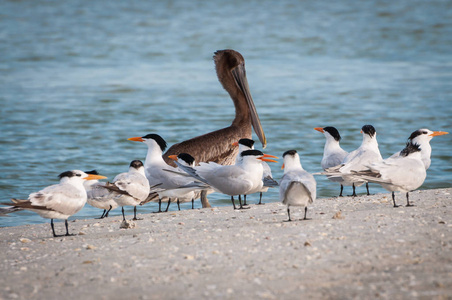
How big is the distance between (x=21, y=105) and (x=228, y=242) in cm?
1613

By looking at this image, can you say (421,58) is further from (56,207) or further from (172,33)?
(56,207)

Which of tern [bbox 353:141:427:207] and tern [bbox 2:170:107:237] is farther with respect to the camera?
tern [bbox 353:141:427:207]

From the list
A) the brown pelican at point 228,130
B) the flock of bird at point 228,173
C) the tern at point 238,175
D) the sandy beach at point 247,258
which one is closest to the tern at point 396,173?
the flock of bird at point 228,173

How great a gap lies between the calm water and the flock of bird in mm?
1309

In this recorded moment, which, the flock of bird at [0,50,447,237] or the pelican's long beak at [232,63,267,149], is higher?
the pelican's long beak at [232,63,267,149]

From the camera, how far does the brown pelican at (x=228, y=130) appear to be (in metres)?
10.4

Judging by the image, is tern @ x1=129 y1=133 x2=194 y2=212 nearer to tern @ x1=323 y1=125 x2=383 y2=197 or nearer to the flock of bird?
the flock of bird

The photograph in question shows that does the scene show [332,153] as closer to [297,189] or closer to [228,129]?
[228,129]

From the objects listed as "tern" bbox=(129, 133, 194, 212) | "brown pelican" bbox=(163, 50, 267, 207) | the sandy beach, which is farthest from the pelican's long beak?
the sandy beach

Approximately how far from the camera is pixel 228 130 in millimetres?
10688

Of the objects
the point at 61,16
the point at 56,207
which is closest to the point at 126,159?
the point at 56,207

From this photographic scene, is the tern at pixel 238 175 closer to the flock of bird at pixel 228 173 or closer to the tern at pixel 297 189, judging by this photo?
the flock of bird at pixel 228 173

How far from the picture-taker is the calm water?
15195mm

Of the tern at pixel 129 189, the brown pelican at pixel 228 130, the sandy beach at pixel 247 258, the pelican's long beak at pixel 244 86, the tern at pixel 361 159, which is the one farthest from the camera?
the pelican's long beak at pixel 244 86
